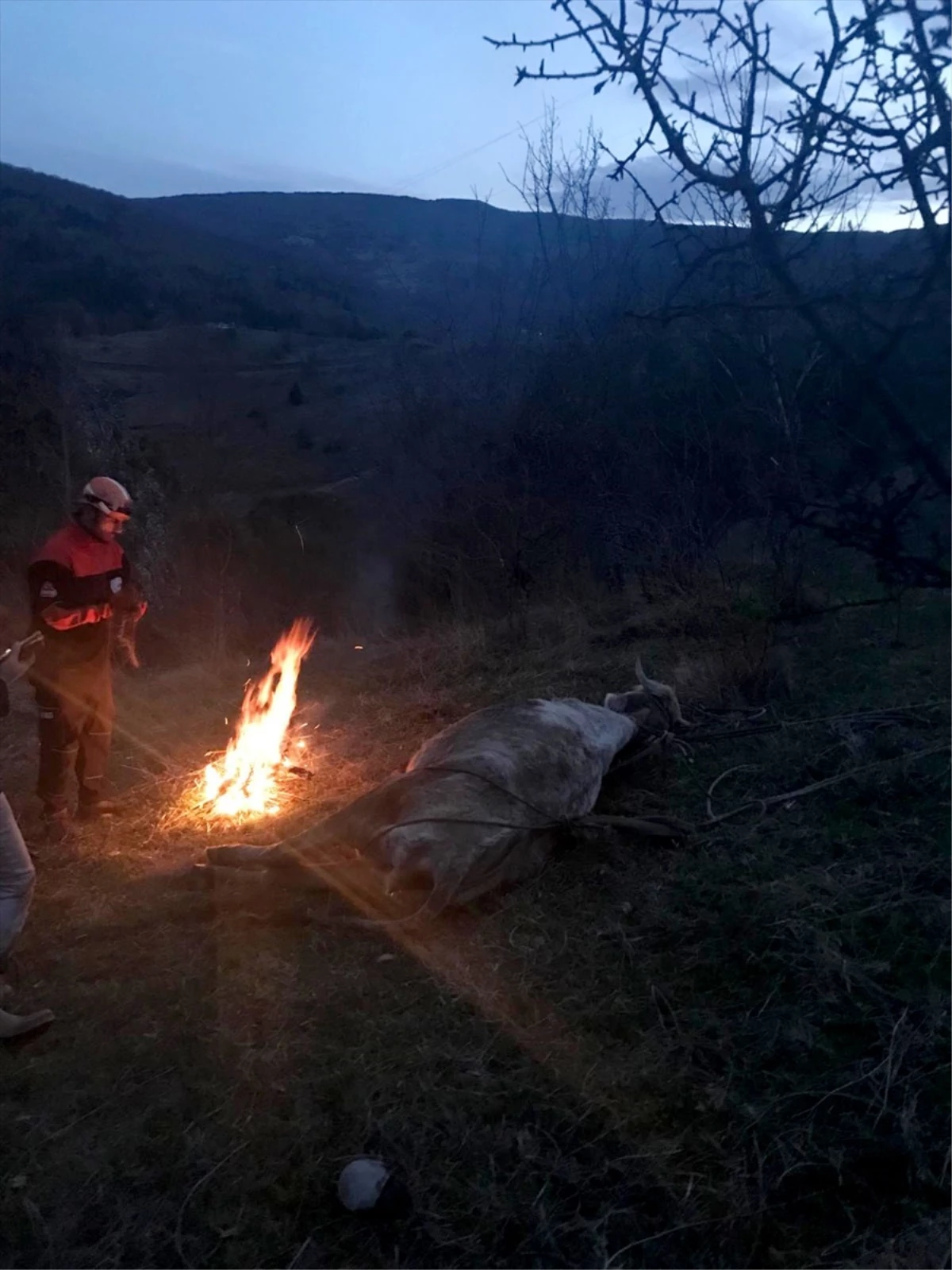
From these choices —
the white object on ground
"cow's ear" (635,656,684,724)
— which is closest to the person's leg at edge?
the white object on ground

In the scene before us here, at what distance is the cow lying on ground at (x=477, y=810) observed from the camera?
179 inches

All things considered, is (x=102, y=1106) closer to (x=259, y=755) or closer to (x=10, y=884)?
(x=10, y=884)

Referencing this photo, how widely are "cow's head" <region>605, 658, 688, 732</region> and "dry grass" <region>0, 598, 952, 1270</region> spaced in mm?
723

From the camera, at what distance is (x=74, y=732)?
5.91 meters

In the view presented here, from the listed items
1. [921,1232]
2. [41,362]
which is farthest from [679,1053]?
[41,362]

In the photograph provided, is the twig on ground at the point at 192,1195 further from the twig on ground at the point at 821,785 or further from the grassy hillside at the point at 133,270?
the grassy hillside at the point at 133,270

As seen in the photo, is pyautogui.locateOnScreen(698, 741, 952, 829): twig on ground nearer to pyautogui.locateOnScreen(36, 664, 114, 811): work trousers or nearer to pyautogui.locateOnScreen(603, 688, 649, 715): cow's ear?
pyautogui.locateOnScreen(603, 688, 649, 715): cow's ear

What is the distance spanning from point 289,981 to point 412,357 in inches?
725

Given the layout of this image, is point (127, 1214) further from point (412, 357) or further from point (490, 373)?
point (412, 357)

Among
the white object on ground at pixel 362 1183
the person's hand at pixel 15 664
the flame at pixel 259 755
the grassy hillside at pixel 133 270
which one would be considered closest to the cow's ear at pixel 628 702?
the flame at pixel 259 755

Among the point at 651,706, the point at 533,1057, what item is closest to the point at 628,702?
the point at 651,706

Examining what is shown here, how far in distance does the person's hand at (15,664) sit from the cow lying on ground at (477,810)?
1.27 metres

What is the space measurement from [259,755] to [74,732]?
3.65ft

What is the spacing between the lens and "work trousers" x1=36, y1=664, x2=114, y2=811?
579 centimetres
